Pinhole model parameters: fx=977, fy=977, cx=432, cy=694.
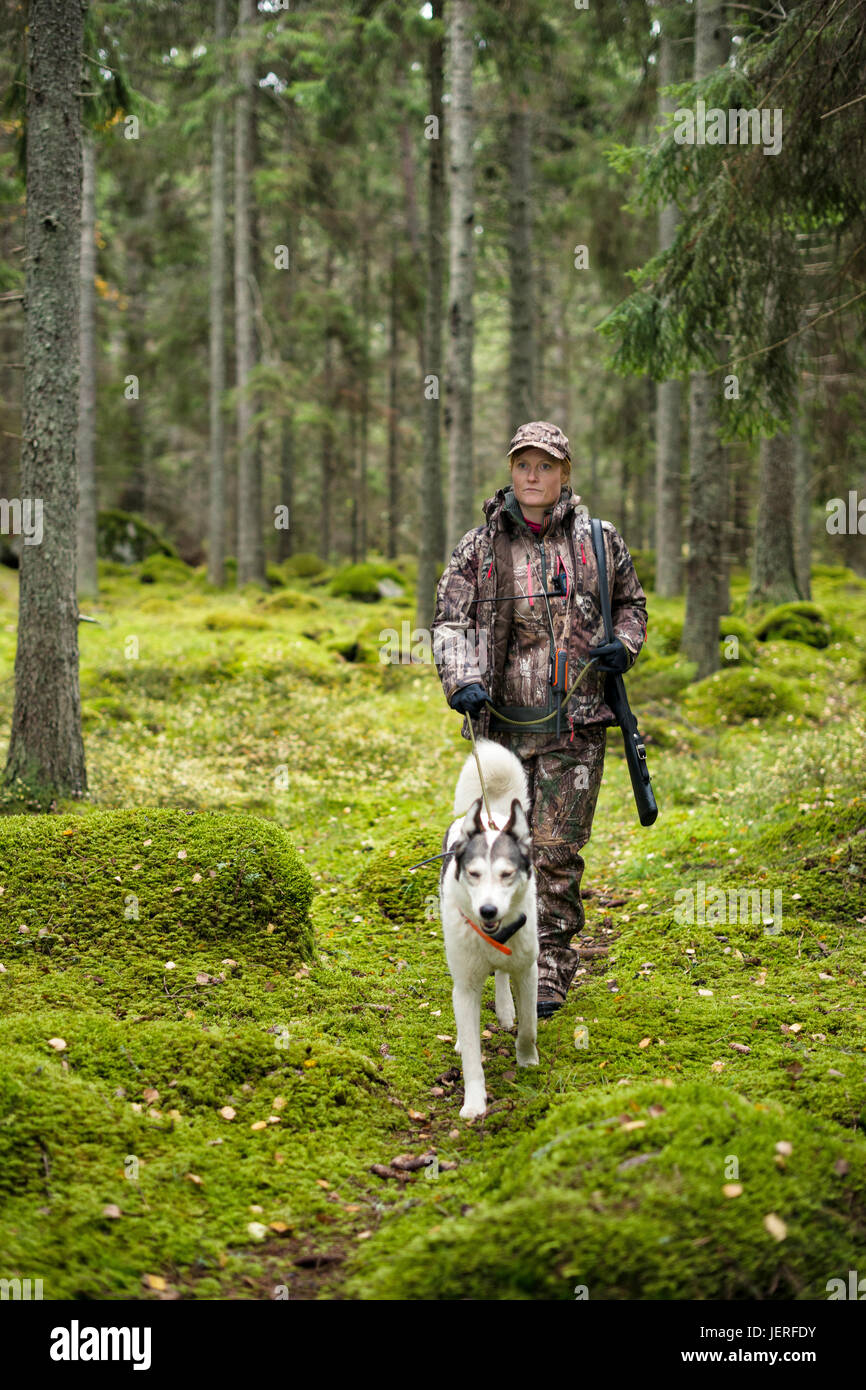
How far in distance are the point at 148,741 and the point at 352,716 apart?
2.35 m

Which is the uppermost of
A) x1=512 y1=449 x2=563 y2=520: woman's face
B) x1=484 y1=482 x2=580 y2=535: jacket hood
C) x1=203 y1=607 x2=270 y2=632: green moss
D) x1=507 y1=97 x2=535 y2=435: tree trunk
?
x1=507 y1=97 x2=535 y2=435: tree trunk

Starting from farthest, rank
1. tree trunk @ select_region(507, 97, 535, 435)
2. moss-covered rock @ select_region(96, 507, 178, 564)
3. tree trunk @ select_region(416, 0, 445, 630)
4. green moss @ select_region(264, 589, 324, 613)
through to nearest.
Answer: moss-covered rock @ select_region(96, 507, 178, 564), green moss @ select_region(264, 589, 324, 613), tree trunk @ select_region(507, 97, 535, 435), tree trunk @ select_region(416, 0, 445, 630)

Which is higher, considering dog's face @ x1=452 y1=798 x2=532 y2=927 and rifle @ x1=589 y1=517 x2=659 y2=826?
rifle @ x1=589 y1=517 x2=659 y2=826

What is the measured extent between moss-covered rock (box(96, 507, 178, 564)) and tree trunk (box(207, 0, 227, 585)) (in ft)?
10.5

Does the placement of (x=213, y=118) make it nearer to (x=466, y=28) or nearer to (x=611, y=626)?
(x=466, y=28)

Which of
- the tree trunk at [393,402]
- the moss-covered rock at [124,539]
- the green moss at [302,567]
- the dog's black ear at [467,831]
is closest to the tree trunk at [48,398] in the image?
the dog's black ear at [467,831]

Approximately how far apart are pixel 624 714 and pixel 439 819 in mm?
3365

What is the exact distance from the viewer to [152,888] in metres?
5.06

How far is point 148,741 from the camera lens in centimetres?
984

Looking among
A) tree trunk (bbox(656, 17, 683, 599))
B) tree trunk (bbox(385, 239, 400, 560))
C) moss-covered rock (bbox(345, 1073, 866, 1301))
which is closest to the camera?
moss-covered rock (bbox(345, 1073, 866, 1301))

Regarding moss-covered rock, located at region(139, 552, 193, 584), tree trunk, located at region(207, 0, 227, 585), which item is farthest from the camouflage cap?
moss-covered rock, located at region(139, 552, 193, 584)

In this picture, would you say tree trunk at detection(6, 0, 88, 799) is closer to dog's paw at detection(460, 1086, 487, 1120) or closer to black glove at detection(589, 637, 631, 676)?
black glove at detection(589, 637, 631, 676)

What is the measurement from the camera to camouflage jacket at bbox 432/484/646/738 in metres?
4.80

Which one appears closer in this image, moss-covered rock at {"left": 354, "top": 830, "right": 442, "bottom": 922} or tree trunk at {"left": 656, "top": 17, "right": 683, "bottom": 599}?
moss-covered rock at {"left": 354, "top": 830, "right": 442, "bottom": 922}
